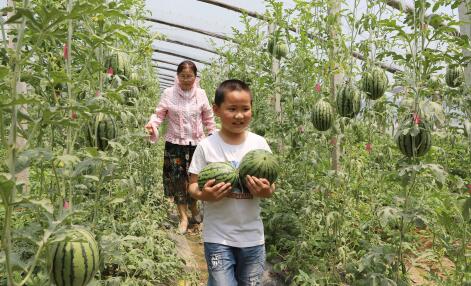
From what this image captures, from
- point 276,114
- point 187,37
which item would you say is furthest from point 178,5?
point 276,114

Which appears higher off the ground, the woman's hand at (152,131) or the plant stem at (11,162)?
the woman's hand at (152,131)

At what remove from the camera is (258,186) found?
2.38 meters

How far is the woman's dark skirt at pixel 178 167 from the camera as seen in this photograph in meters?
5.23

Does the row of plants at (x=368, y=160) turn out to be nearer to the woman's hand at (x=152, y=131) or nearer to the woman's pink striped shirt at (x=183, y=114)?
the woman's pink striped shirt at (x=183, y=114)

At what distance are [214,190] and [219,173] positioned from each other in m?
0.12

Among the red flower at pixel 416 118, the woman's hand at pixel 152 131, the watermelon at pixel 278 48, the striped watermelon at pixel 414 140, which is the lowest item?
the striped watermelon at pixel 414 140

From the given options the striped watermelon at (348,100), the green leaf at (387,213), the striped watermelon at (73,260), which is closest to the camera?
the striped watermelon at (73,260)

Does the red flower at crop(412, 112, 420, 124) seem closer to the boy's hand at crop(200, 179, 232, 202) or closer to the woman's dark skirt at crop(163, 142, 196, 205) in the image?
the boy's hand at crop(200, 179, 232, 202)

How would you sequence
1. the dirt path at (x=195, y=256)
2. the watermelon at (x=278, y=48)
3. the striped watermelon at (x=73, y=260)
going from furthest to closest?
the watermelon at (x=278, y=48) < the dirt path at (x=195, y=256) < the striped watermelon at (x=73, y=260)

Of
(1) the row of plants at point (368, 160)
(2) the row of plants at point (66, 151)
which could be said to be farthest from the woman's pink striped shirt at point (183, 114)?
(1) the row of plants at point (368, 160)

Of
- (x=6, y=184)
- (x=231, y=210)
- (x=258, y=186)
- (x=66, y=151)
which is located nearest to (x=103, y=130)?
(x=66, y=151)

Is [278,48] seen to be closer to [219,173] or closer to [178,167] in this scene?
[178,167]

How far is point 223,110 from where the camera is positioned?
2.57 meters

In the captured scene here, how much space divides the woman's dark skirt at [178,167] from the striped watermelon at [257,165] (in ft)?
9.07
